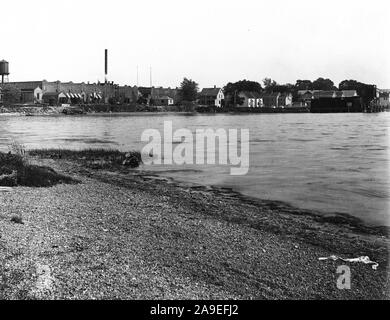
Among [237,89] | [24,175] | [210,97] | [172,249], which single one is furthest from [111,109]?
[172,249]

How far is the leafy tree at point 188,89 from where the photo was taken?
149000 mm

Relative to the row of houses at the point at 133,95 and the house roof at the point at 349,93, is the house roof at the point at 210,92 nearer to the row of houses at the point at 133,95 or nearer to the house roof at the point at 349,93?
the row of houses at the point at 133,95

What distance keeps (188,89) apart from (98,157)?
122511 mm

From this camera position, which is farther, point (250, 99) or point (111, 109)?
point (250, 99)

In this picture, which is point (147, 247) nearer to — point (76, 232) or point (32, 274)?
point (76, 232)

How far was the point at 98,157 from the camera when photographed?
93.9 ft

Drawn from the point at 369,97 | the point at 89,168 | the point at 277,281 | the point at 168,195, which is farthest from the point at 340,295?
the point at 369,97

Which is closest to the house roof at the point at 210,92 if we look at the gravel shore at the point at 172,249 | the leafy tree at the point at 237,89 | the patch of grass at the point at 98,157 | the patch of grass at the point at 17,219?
the leafy tree at the point at 237,89

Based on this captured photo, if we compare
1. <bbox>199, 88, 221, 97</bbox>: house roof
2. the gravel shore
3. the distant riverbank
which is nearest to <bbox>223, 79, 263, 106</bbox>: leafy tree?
<bbox>199, 88, 221, 97</bbox>: house roof

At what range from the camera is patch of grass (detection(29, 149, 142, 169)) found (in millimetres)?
26200

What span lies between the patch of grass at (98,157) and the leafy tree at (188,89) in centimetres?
12000

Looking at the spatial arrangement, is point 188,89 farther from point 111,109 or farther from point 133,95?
point 111,109
